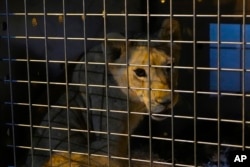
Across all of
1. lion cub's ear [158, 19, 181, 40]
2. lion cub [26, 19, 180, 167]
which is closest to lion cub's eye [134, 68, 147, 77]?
lion cub [26, 19, 180, 167]

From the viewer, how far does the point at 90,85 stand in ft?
4.39

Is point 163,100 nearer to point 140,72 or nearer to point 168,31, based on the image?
point 140,72

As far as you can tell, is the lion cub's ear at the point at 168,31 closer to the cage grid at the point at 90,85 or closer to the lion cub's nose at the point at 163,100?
the cage grid at the point at 90,85

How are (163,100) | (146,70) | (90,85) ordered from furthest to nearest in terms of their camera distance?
(146,70) < (163,100) < (90,85)

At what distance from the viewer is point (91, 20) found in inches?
67.4

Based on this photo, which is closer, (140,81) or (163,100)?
(163,100)

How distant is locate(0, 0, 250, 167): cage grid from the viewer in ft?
4.74

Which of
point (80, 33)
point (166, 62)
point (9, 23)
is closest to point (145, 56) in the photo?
point (166, 62)

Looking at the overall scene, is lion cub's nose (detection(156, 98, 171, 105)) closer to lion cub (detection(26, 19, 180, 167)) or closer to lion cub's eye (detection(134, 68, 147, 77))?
lion cub (detection(26, 19, 180, 167))

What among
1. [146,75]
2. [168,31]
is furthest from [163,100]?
[168,31]

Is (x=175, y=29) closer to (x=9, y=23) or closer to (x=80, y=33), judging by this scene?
(x=80, y=33)

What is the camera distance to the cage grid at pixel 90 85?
4.74 ft

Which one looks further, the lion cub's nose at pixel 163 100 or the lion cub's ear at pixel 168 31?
the lion cub's ear at pixel 168 31

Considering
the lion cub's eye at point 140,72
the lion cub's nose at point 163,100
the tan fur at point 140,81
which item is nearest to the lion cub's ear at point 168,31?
the tan fur at point 140,81
